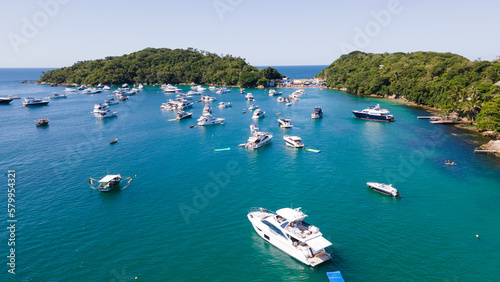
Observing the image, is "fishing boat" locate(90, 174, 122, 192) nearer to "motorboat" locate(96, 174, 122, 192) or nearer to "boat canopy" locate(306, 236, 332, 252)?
"motorboat" locate(96, 174, 122, 192)

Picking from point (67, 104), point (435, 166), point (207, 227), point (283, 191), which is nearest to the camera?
point (207, 227)

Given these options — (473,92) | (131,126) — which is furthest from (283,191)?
(473,92)

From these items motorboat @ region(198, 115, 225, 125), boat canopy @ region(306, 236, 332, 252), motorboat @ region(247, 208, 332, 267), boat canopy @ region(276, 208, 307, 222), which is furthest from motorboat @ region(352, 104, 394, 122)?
boat canopy @ region(306, 236, 332, 252)

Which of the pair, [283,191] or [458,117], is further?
[458,117]

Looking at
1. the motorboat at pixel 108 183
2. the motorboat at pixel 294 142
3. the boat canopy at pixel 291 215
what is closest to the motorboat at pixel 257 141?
the motorboat at pixel 294 142

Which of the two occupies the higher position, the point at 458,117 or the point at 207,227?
the point at 458,117

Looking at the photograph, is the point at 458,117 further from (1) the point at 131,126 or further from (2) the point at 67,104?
(2) the point at 67,104
